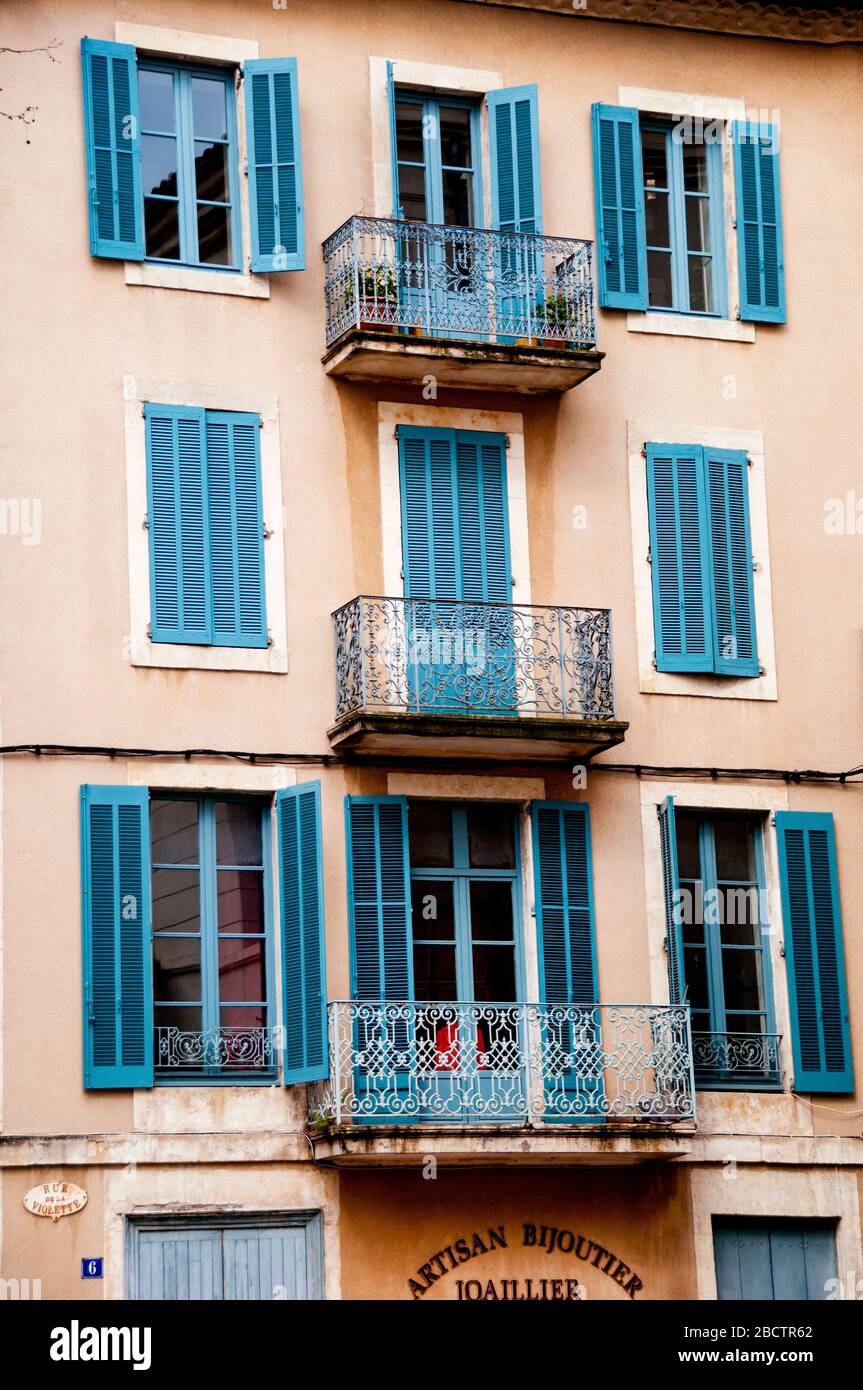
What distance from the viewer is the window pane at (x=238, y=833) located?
851 inches

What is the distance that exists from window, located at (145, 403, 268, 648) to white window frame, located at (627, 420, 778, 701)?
10.6ft

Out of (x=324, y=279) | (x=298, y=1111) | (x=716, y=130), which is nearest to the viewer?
(x=298, y=1111)

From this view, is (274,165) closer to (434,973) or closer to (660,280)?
(660,280)

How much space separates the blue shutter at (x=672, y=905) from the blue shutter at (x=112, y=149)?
611cm

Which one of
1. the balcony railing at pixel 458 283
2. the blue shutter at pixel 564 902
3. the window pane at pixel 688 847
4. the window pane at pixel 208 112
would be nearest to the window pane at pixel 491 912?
the blue shutter at pixel 564 902

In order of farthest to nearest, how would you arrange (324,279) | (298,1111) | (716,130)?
(716,130), (324,279), (298,1111)

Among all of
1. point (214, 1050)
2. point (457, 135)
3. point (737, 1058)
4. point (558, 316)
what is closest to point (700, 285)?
point (558, 316)

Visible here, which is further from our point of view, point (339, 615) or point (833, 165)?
point (833, 165)

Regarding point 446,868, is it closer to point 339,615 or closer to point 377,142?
point 339,615

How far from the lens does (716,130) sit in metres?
24.2

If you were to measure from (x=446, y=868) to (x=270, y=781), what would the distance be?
1649mm

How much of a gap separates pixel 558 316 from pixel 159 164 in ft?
11.2

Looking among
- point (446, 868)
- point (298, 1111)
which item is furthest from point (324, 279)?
point (298, 1111)

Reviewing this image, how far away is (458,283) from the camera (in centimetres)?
2269
